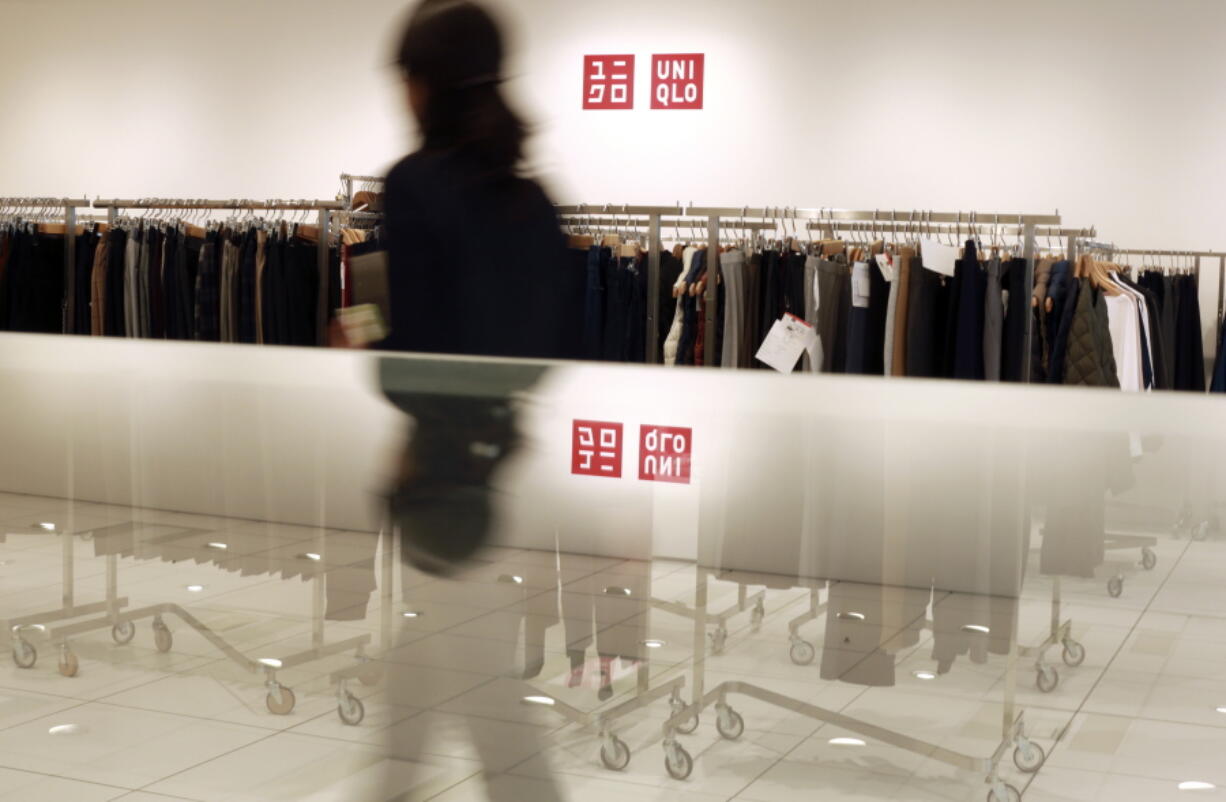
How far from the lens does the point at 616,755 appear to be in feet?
3.80

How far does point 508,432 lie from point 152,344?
1.41 feet

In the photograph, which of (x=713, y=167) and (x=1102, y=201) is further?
(x=713, y=167)

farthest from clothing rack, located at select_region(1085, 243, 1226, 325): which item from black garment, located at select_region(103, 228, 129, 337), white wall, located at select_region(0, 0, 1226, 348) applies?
black garment, located at select_region(103, 228, 129, 337)

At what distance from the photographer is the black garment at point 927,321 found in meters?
4.25

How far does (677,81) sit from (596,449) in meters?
5.54

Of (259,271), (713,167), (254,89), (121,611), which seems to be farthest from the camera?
(254,89)

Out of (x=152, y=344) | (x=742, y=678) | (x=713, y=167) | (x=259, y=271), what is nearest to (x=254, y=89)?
(x=259, y=271)

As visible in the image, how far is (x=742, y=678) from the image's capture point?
3.72ft

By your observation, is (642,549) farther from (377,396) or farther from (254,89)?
(254,89)

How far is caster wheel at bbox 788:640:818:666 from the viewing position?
1.12 metres

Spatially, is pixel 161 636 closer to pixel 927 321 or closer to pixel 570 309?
pixel 570 309

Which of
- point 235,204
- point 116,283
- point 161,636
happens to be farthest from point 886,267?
point 116,283

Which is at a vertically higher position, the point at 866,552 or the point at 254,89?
the point at 254,89

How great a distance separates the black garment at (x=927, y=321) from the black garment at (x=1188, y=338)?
1508 millimetres
